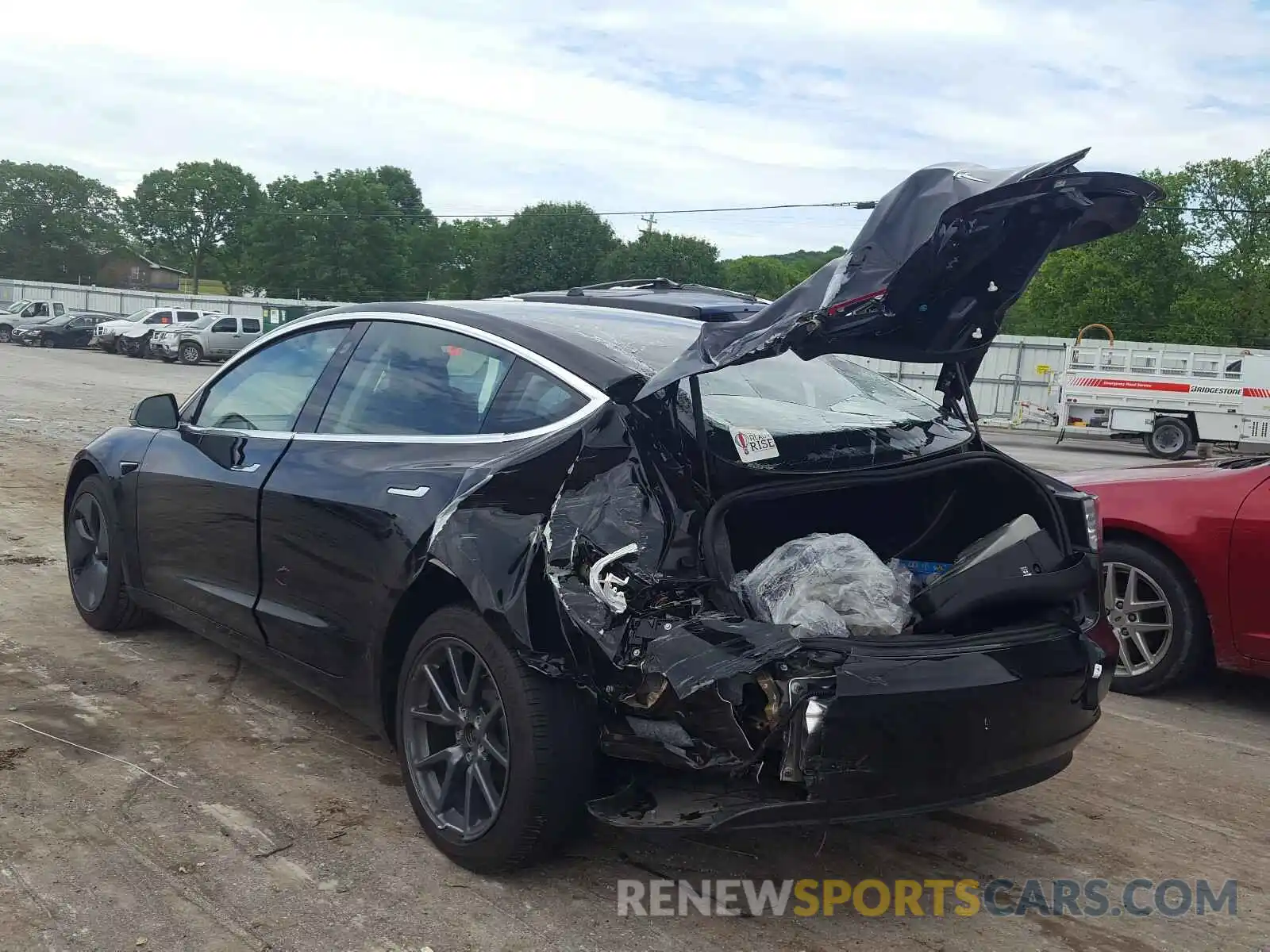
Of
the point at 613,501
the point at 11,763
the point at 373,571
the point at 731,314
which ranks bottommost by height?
the point at 11,763

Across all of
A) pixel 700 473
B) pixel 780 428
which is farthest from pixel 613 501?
pixel 780 428

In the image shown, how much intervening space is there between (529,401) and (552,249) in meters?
67.4

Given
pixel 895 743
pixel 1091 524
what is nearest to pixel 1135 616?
pixel 1091 524

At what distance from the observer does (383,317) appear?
4.19 metres

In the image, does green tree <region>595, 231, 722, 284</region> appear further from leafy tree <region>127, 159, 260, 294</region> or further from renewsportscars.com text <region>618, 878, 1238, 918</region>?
renewsportscars.com text <region>618, 878, 1238, 918</region>

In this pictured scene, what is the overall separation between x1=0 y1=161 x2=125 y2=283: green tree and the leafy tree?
155 inches

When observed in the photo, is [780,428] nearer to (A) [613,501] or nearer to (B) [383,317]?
(A) [613,501]

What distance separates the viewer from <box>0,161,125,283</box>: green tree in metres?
96.2

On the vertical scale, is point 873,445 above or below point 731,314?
below

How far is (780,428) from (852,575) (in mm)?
559

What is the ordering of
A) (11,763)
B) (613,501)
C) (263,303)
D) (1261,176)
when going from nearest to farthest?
(613,501)
(11,763)
(263,303)
(1261,176)

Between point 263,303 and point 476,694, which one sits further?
point 263,303

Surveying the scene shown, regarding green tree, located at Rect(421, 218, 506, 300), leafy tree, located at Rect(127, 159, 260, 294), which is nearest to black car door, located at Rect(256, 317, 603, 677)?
green tree, located at Rect(421, 218, 506, 300)

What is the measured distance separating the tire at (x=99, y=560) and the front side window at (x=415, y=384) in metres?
1.74
